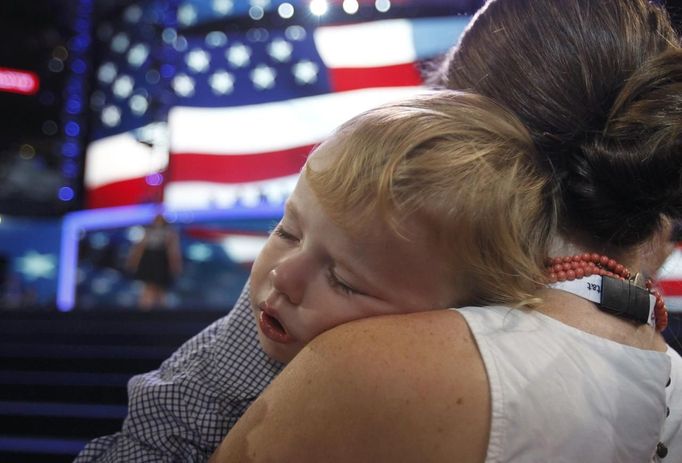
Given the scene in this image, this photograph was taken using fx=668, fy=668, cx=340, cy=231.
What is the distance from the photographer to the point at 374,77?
5051mm

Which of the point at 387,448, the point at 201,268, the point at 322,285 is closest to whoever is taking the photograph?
the point at 387,448

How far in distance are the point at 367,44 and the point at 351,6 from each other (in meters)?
0.31

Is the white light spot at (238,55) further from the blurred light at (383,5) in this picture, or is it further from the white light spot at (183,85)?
the blurred light at (383,5)

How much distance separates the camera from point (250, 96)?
18.9 ft

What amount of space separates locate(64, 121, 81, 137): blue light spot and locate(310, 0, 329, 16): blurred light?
3.52 metres

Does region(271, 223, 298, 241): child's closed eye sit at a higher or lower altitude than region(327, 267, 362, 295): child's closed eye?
higher

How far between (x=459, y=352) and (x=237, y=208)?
17.8 feet

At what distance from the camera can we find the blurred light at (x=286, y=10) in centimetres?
572

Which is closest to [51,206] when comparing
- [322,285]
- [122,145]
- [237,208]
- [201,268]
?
[122,145]

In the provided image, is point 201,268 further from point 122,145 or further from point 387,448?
point 387,448

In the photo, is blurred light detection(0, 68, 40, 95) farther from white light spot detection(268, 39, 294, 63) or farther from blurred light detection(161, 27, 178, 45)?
white light spot detection(268, 39, 294, 63)

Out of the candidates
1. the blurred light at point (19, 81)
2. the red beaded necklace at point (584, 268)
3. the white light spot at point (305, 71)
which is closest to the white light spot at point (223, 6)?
the white light spot at point (305, 71)

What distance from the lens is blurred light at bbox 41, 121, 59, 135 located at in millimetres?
8406

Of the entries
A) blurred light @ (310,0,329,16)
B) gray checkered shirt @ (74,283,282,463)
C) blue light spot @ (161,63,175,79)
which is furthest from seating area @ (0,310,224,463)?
blue light spot @ (161,63,175,79)
